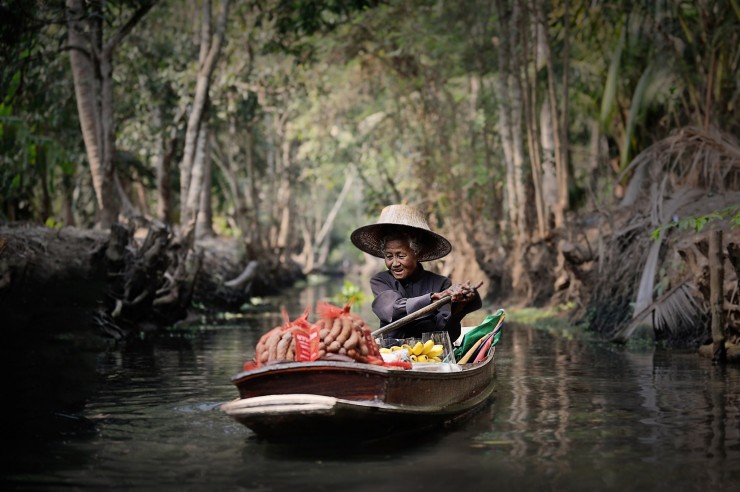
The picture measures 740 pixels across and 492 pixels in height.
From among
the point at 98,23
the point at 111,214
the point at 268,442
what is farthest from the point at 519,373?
the point at 98,23

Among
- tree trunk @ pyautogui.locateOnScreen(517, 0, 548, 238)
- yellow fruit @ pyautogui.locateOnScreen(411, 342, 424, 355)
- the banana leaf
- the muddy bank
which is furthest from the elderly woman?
tree trunk @ pyautogui.locateOnScreen(517, 0, 548, 238)

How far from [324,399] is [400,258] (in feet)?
9.37

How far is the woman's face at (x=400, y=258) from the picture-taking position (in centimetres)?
941

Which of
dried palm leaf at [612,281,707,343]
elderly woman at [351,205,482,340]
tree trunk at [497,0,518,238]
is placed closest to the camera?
elderly woman at [351,205,482,340]

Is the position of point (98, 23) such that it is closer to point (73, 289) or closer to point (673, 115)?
point (73, 289)

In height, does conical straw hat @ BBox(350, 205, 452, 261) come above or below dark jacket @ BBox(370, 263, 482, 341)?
above

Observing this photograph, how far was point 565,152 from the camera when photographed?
20.6 m

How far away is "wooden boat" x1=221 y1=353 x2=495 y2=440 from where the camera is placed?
6824mm

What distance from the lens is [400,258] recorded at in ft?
30.9

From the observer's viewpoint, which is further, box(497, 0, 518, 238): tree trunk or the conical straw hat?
box(497, 0, 518, 238): tree trunk

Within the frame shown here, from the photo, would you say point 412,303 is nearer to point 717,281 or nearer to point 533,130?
point 717,281

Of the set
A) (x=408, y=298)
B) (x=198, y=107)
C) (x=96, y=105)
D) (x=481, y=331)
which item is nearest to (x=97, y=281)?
(x=96, y=105)

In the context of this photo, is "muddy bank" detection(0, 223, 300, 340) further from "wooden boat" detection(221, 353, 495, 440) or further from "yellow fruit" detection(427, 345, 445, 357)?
"wooden boat" detection(221, 353, 495, 440)

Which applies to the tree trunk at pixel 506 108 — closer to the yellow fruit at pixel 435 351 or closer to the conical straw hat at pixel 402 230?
the conical straw hat at pixel 402 230
